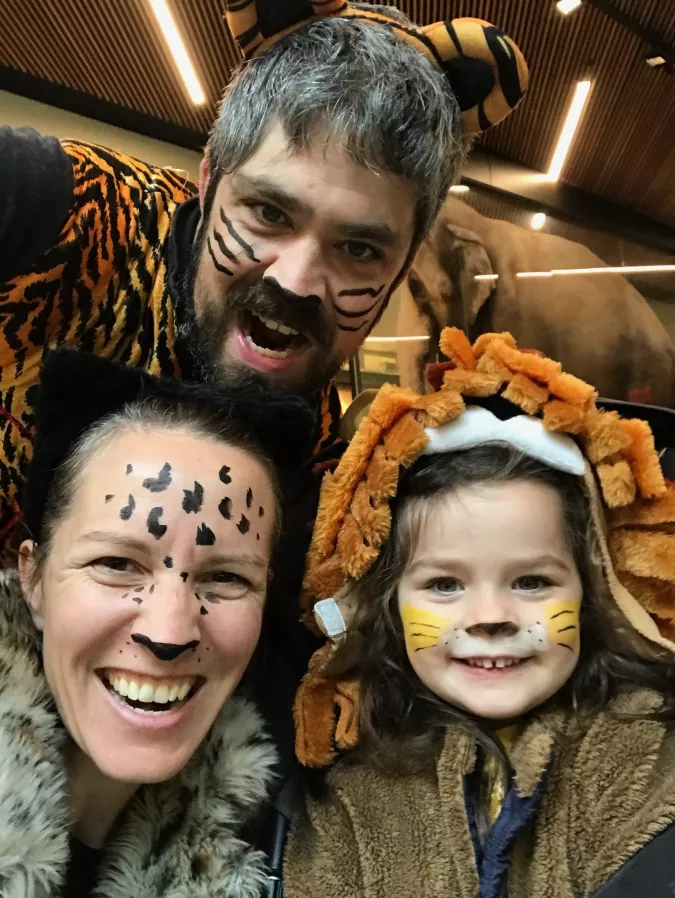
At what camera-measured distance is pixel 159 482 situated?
34.2 inches

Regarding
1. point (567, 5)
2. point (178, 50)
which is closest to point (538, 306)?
point (567, 5)

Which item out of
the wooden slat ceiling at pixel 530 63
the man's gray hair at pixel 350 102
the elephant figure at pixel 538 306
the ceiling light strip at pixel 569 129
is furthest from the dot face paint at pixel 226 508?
the ceiling light strip at pixel 569 129

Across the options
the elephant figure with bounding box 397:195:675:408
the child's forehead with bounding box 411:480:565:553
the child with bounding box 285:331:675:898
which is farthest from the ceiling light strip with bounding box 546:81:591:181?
the child's forehead with bounding box 411:480:565:553

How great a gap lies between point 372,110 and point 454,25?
0.29m

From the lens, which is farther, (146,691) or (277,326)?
(277,326)

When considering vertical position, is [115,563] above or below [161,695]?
above

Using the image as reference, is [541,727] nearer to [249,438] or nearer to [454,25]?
[249,438]

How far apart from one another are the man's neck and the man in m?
0.40

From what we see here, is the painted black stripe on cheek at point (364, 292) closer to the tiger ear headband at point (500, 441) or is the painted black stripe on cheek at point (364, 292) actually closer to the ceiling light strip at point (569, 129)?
the tiger ear headband at point (500, 441)

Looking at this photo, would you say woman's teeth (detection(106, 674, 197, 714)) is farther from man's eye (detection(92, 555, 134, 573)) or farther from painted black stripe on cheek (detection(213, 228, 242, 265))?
painted black stripe on cheek (detection(213, 228, 242, 265))

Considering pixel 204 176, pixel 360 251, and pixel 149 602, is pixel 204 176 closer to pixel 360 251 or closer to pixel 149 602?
pixel 360 251

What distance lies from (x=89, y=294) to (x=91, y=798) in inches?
28.4

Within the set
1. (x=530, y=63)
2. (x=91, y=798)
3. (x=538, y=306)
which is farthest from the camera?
(x=538, y=306)

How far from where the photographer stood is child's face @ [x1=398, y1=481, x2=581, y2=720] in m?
0.97
